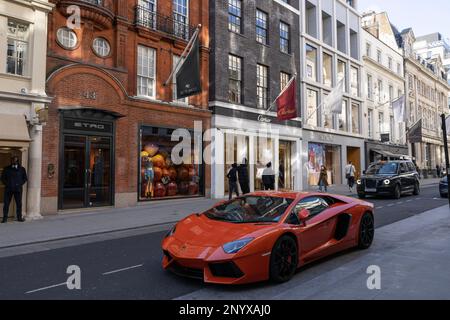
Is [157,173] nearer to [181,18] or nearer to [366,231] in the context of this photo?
[181,18]

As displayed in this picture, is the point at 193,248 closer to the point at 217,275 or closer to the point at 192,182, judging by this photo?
the point at 217,275

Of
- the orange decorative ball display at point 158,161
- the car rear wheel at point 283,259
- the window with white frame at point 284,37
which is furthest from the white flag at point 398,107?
the car rear wheel at point 283,259

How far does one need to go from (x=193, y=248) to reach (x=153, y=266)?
153 centimetres

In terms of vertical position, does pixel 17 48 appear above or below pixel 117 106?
above

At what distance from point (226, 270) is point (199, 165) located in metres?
14.2

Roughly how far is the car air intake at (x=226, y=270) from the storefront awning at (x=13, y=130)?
9.63 metres

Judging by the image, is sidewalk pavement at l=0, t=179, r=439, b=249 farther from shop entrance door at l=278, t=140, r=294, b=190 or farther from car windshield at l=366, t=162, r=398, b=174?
shop entrance door at l=278, t=140, r=294, b=190

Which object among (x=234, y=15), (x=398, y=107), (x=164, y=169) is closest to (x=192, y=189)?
(x=164, y=169)

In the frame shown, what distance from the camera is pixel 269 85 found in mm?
23328

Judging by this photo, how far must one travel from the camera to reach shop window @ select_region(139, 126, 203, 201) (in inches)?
642

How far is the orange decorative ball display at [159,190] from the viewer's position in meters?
16.7

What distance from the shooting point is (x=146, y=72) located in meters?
16.8

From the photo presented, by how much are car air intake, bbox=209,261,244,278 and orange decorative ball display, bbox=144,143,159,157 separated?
12.3m
